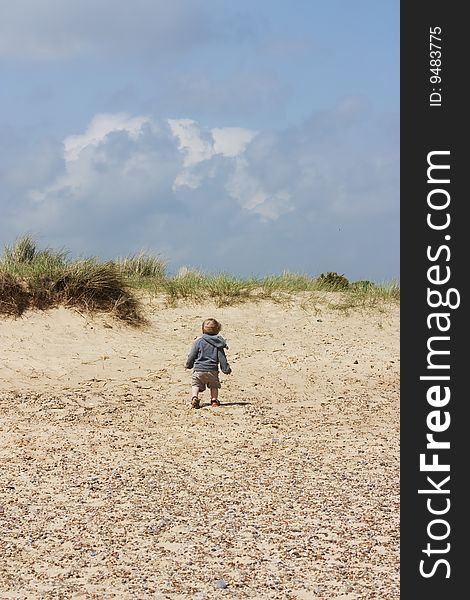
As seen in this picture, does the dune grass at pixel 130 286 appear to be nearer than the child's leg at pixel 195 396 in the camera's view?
No

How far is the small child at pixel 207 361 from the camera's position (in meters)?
11.2

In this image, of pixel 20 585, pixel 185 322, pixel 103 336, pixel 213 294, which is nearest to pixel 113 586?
pixel 20 585

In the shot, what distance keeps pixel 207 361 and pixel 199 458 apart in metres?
2.20

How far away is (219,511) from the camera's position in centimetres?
731

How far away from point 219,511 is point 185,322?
8.27 metres

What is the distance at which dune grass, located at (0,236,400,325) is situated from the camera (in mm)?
14781

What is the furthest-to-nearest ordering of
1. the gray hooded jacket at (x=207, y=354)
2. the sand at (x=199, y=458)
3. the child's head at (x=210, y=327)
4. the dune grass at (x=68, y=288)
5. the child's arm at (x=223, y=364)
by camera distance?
the dune grass at (x=68, y=288), the child's head at (x=210, y=327), the gray hooded jacket at (x=207, y=354), the child's arm at (x=223, y=364), the sand at (x=199, y=458)

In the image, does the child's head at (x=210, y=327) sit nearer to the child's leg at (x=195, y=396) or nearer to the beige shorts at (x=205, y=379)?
the beige shorts at (x=205, y=379)

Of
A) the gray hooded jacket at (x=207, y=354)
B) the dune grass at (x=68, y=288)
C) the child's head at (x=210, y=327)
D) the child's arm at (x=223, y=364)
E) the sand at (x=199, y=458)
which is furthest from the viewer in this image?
the dune grass at (x=68, y=288)

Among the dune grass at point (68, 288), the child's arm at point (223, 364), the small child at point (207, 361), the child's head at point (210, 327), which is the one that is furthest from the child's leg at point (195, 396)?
the dune grass at point (68, 288)

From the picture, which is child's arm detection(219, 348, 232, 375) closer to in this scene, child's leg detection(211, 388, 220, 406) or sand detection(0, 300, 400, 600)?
child's leg detection(211, 388, 220, 406)

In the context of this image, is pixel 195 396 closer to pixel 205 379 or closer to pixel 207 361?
pixel 205 379

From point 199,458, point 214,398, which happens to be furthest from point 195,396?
point 199,458

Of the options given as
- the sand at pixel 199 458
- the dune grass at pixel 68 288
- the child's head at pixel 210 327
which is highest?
the dune grass at pixel 68 288
